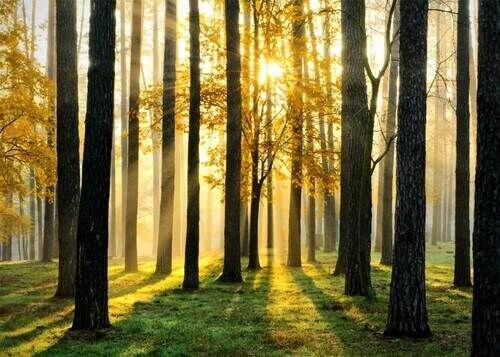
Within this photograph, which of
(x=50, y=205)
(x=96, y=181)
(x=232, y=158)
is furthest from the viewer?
(x=50, y=205)

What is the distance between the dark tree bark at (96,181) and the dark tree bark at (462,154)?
10800mm

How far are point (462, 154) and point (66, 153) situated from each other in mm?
11331

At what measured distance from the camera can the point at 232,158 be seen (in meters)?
18.2

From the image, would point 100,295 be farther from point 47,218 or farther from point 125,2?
point 125,2

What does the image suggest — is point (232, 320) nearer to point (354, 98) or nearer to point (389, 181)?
point (354, 98)

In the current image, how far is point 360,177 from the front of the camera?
14.2m

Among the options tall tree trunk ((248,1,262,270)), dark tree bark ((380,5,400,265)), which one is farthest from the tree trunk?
dark tree bark ((380,5,400,265))

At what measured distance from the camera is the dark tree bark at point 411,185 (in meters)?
9.05

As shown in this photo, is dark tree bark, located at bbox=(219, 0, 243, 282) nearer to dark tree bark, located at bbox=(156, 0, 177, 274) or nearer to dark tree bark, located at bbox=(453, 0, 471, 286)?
dark tree bark, located at bbox=(156, 0, 177, 274)

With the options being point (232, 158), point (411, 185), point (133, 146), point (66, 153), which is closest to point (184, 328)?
point (411, 185)

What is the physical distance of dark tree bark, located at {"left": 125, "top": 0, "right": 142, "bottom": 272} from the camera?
20.2 metres

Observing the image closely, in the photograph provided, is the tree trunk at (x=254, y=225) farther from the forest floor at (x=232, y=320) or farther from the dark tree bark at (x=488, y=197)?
the dark tree bark at (x=488, y=197)

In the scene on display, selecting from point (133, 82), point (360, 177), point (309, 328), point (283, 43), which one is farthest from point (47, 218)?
point (309, 328)

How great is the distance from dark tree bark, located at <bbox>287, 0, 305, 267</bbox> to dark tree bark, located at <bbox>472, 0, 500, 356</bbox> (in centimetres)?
1309
